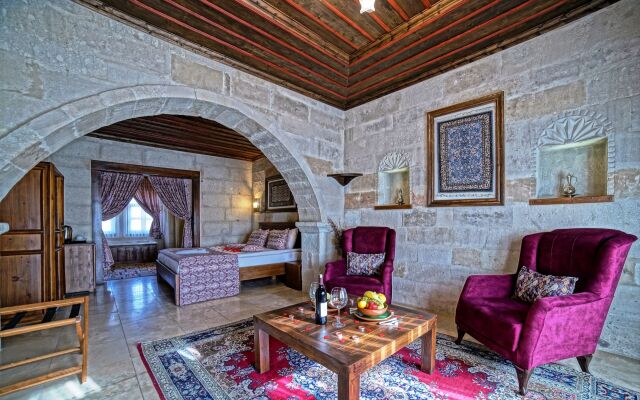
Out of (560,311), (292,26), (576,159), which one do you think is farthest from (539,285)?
(292,26)

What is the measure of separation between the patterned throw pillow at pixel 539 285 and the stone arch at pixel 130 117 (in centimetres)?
256

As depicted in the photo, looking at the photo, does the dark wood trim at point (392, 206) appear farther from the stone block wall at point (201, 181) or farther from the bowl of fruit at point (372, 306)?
the stone block wall at point (201, 181)

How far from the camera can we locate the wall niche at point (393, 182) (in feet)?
12.9

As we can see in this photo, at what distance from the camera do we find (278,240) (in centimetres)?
523

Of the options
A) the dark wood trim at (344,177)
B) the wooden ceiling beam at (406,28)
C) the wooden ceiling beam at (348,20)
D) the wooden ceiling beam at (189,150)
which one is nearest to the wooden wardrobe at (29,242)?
the wooden ceiling beam at (189,150)

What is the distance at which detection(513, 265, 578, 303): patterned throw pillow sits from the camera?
2156 millimetres

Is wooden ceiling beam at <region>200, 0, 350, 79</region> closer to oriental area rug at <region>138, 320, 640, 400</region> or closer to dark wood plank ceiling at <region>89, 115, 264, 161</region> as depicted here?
dark wood plank ceiling at <region>89, 115, 264, 161</region>

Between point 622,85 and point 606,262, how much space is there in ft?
5.06

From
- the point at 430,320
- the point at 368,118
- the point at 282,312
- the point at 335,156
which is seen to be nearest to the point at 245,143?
the point at 335,156

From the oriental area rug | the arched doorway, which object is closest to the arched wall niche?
the oriental area rug

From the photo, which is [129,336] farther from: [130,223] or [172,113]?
[130,223]

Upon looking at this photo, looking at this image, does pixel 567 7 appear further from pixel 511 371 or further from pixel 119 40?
pixel 119 40

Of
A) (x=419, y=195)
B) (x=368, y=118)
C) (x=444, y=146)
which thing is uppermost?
(x=368, y=118)

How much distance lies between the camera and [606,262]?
6.55 ft
